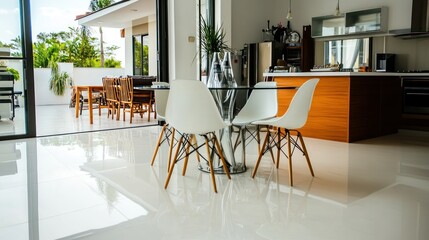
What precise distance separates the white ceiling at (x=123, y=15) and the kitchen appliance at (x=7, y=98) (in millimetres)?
4561

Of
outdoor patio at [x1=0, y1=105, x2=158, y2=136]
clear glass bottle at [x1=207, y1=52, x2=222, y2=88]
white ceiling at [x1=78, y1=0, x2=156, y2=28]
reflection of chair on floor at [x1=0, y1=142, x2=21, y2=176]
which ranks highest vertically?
white ceiling at [x1=78, y1=0, x2=156, y2=28]

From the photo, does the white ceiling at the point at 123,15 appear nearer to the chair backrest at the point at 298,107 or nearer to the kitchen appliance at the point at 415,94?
the kitchen appliance at the point at 415,94

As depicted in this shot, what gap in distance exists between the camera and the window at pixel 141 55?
12859 mm

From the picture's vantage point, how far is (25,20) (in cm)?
545

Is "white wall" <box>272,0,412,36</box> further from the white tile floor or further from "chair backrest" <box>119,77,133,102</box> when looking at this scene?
"chair backrest" <box>119,77,133,102</box>

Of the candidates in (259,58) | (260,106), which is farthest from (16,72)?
(259,58)

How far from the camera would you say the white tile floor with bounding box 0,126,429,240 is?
227 cm

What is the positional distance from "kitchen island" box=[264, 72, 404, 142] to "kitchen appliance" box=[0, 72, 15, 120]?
391 cm

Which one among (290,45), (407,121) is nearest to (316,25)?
(290,45)

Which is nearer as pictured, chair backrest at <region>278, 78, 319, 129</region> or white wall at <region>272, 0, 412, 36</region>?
chair backrest at <region>278, 78, 319, 129</region>

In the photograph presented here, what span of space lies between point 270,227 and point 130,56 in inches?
477

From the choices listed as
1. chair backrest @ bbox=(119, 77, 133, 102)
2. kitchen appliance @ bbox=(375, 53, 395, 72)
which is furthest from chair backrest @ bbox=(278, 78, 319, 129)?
chair backrest @ bbox=(119, 77, 133, 102)

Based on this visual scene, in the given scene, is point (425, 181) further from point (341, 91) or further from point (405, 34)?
point (405, 34)

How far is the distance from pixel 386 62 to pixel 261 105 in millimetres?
3490
